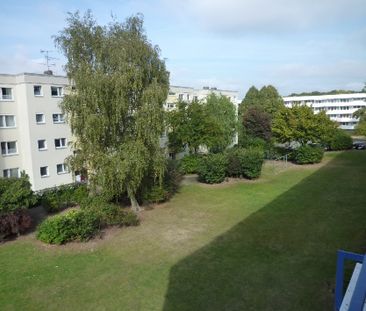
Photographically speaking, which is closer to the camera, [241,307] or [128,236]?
[241,307]

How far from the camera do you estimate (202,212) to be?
19312 mm

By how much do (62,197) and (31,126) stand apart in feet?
32.4

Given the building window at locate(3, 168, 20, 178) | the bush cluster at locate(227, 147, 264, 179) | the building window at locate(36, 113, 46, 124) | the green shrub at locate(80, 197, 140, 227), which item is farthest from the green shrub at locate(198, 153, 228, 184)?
the building window at locate(3, 168, 20, 178)

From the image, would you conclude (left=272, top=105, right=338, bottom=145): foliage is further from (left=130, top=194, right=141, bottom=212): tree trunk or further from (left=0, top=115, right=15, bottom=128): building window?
(left=0, top=115, right=15, bottom=128): building window

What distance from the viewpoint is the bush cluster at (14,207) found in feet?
51.0

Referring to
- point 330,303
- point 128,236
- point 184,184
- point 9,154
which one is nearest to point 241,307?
point 330,303

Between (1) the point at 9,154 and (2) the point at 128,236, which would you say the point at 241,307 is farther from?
(1) the point at 9,154

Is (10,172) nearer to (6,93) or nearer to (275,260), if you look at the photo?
(6,93)

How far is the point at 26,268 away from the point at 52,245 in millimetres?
2115

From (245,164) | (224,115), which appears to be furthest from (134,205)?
(224,115)

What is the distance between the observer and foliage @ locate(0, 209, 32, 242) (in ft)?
50.6

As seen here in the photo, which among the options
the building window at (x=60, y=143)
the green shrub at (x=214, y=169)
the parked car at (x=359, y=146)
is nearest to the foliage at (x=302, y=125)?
the green shrub at (x=214, y=169)

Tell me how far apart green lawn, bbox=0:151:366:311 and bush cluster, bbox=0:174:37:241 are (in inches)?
25.1

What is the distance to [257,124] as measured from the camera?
45.3 meters
